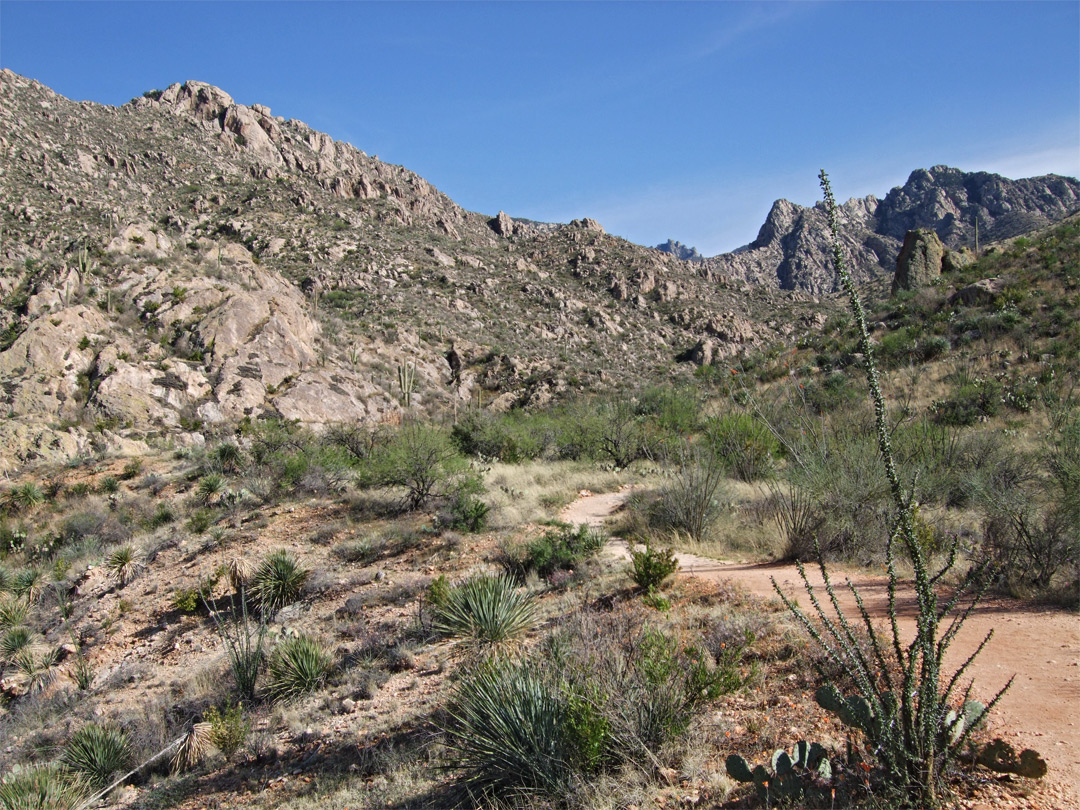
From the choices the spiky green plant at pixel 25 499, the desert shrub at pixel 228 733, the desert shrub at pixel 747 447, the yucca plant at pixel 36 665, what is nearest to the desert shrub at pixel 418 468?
the yucca plant at pixel 36 665

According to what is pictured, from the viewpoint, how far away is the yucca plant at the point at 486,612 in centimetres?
671

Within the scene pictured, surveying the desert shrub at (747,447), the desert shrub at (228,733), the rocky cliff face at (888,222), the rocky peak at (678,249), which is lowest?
the desert shrub at (228,733)

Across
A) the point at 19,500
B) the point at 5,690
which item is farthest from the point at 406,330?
the point at 5,690

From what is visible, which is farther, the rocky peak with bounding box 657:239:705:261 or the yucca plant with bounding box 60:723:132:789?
the rocky peak with bounding box 657:239:705:261

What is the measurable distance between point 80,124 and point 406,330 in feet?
108

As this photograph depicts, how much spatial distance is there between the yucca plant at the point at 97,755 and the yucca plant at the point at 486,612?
3631 mm

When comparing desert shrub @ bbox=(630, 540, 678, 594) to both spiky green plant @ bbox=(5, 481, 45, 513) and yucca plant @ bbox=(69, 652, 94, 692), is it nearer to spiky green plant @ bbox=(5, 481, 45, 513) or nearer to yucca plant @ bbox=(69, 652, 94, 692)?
yucca plant @ bbox=(69, 652, 94, 692)

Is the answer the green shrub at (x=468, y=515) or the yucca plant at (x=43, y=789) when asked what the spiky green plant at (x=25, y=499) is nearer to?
the yucca plant at (x=43, y=789)

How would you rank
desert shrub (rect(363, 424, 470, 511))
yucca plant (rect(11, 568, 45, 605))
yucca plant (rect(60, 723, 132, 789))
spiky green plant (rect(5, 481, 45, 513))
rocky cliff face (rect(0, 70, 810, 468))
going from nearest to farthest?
1. yucca plant (rect(60, 723, 132, 789))
2. yucca plant (rect(11, 568, 45, 605))
3. desert shrub (rect(363, 424, 470, 511))
4. spiky green plant (rect(5, 481, 45, 513))
5. rocky cliff face (rect(0, 70, 810, 468))

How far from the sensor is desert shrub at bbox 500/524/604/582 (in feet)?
29.3

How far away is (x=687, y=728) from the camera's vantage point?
13.5ft

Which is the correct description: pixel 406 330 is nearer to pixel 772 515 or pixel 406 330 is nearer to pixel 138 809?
pixel 772 515

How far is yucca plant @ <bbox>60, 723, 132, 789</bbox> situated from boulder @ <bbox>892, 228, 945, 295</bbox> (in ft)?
99.2

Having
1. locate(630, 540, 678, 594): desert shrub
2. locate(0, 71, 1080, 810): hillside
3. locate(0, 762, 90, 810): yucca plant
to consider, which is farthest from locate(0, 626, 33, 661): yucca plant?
locate(630, 540, 678, 594): desert shrub
